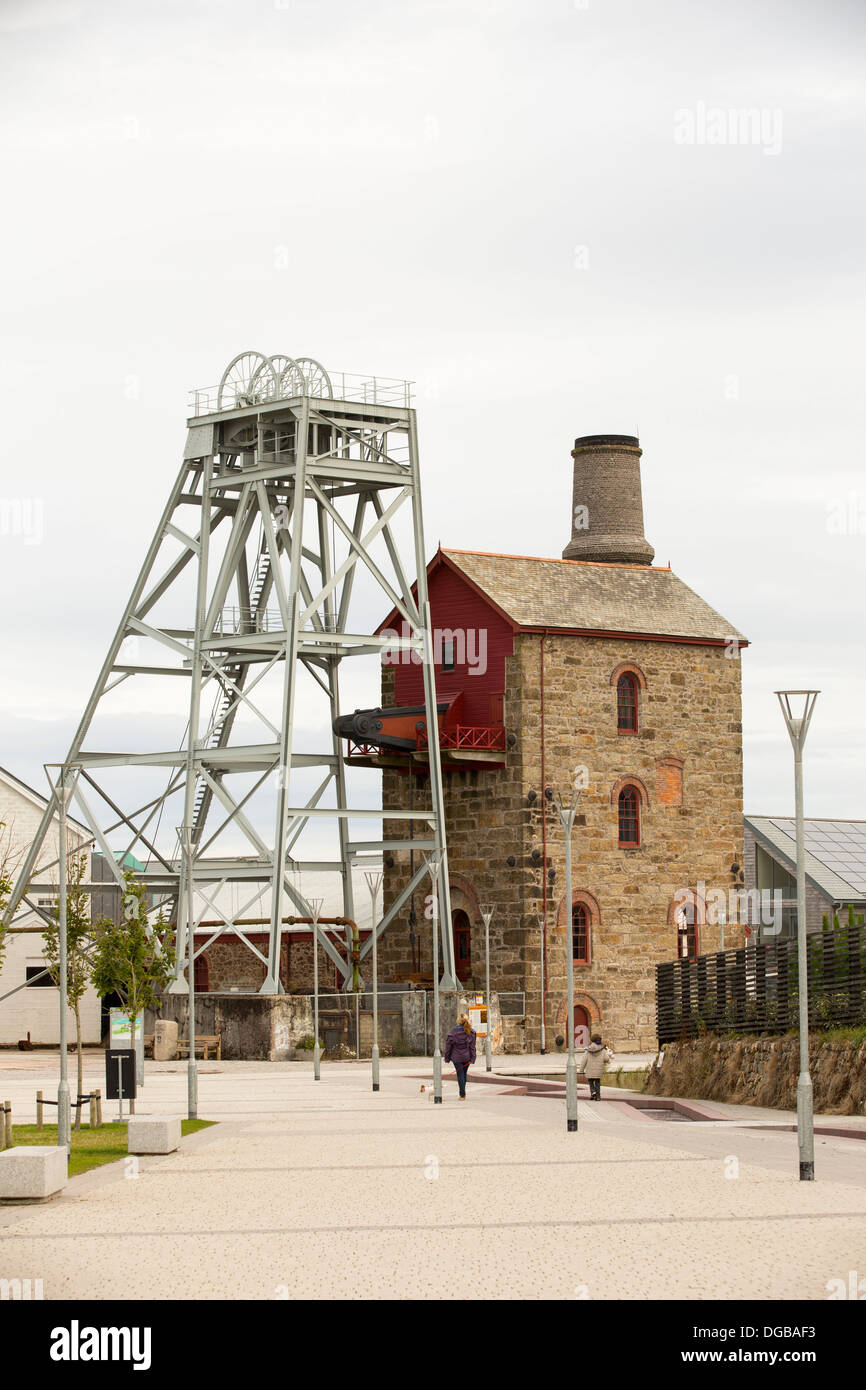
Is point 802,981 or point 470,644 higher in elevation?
point 470,644

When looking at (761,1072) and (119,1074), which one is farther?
(761,1072)

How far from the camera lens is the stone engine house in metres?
54.8

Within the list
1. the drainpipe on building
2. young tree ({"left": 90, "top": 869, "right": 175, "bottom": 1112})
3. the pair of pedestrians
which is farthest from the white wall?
the pair of pedestrians

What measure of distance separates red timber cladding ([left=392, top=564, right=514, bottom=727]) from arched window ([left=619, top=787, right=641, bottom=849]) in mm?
4526

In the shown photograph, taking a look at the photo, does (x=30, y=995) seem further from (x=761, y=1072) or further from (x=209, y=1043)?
(x=761, y=1072)

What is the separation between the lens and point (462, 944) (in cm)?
5659

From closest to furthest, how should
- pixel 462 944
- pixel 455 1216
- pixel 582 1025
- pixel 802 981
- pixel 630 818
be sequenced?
pixel 455 1216
pixel 802 981
pixel 582 1025
pixel 462 944
pixel 630 818

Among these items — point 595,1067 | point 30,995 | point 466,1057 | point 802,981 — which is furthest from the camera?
point 30,995

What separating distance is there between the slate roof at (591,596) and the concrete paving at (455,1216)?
85.8ft

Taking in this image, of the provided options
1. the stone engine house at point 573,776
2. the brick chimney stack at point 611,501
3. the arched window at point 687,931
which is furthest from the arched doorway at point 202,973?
the brick chimney stack at point 611,501

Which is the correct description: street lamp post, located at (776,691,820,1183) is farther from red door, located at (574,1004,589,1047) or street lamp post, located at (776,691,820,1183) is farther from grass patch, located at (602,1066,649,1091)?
red door, located at (574,1004,589,1047)

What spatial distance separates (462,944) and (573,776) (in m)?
5.76

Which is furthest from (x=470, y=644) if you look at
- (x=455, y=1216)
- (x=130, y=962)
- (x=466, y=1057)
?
(x=455, y=1216)
